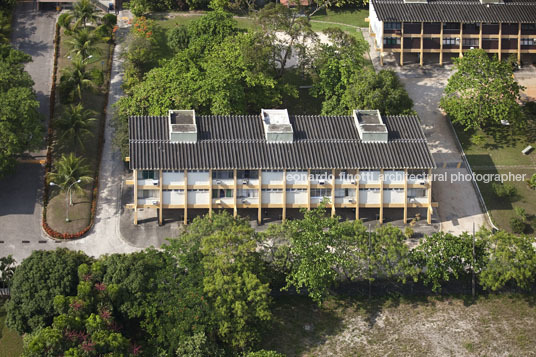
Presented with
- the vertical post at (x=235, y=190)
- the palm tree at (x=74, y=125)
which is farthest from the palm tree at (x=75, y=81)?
the vertical post at (x=235, y=190)

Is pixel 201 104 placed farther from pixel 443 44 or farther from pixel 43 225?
pixel 443 44

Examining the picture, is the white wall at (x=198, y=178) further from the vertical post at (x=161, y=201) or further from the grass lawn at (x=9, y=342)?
the grass lawn at (x=9, y=342)

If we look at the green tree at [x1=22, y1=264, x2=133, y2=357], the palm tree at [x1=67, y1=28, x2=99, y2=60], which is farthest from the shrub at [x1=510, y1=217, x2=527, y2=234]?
the palm tree at [x1=67, y1=28, x2=99, y2=60]

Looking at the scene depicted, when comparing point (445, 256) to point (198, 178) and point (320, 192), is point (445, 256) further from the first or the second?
point (198, 178)

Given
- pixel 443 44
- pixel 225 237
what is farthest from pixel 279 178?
pixel 443 44

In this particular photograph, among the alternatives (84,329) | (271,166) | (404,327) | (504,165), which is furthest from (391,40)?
(84,329)

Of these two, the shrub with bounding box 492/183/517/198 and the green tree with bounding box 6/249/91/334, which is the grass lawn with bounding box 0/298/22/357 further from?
the shrub with bounding box 492/183/517/198
